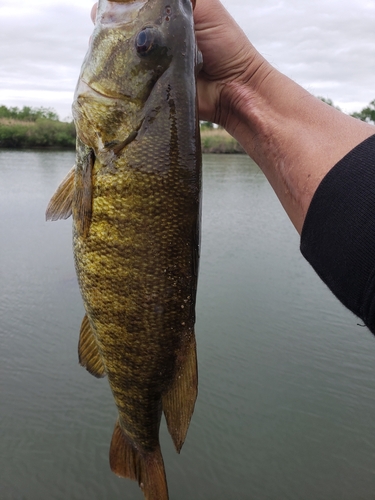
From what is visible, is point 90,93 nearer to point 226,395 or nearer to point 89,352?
point 89,352

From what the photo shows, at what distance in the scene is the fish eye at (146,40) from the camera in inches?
65.1

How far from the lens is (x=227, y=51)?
225 centimetres

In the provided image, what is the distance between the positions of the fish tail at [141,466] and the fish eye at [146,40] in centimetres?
159

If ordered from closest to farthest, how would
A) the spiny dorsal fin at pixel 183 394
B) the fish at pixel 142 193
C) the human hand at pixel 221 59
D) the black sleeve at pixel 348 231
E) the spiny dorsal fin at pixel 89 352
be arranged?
the black sleeve at pixel 348 231, the fish at pixel 142 193, the spiny dorsal fin at pixel 183 394, the spiny dorsal fin at pixel 89 352, the human hand at pixel 221 59

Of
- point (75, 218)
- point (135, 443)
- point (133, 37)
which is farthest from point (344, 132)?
point (135, 443)

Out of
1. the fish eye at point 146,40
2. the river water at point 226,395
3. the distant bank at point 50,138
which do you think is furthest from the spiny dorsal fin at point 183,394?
the distant bank at point 50,138

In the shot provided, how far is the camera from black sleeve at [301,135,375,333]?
141cm

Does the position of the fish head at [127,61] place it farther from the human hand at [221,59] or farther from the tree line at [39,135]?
the tree line at [39,135]

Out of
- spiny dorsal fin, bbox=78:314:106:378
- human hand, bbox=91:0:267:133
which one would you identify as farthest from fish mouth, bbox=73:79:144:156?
spiny dorsal fin, bbox=78:314:106:378

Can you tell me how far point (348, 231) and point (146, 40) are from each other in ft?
3.31

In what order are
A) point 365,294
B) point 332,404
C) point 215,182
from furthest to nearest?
point 215,182 < point 332,404 < point 365,294

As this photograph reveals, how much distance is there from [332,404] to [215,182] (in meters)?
17.2

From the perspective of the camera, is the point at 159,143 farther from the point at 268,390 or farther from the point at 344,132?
the point at 268,390

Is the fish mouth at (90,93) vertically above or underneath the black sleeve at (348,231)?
above
